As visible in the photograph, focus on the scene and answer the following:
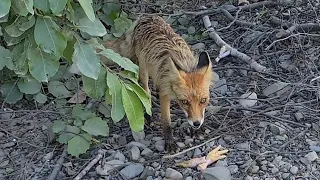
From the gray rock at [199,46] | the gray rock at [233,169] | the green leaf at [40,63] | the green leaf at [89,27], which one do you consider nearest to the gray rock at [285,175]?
the gray rock at [233,169]

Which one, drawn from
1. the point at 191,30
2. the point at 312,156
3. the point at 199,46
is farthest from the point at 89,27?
the point at 191,30

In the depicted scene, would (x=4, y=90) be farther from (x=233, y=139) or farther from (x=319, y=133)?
(x=319, y=133)

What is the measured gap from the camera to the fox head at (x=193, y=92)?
14.9 feet

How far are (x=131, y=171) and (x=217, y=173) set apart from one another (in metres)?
0.71

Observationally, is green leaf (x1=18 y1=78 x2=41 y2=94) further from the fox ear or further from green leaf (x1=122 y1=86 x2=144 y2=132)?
green leaf (x1=122 y1=86 x2=144 y2=132)

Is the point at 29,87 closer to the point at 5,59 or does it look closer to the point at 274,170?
the point at 5,59

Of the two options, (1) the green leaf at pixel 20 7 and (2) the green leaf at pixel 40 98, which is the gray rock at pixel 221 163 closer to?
(2) the green leaf at pixel 40 98

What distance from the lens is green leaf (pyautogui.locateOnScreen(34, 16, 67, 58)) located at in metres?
3.02

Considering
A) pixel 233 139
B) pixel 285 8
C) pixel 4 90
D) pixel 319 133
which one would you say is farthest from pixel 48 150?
pixel 285 8

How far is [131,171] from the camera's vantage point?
4430 millimetres

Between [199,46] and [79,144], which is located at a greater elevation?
[79,144]

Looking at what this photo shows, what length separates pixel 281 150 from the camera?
4613mm

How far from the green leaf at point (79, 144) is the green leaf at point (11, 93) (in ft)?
3.23

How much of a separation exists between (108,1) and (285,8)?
218 centimetres
